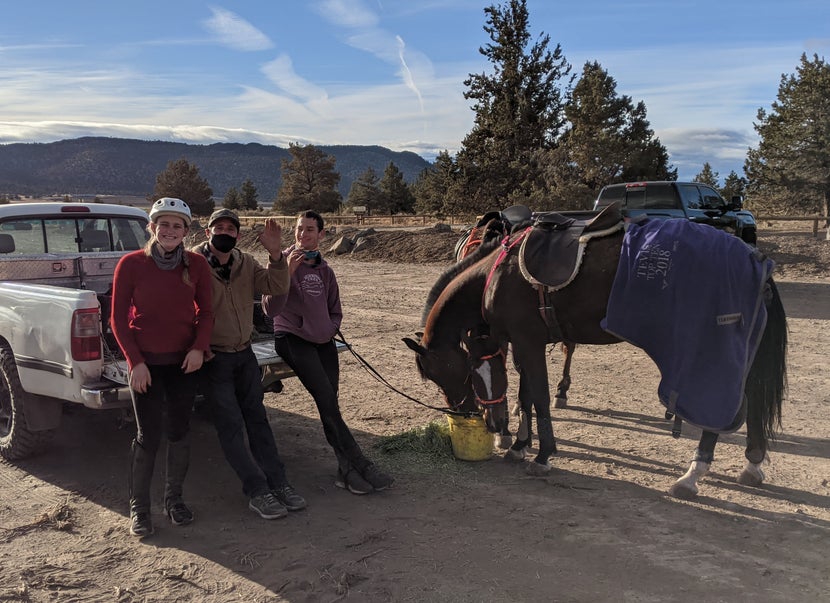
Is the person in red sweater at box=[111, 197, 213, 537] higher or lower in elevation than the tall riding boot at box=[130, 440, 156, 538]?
higher

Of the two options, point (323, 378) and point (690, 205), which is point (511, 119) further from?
point (323, 378)

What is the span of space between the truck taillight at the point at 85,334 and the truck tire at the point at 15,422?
3.15 ft

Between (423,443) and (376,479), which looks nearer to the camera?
(376,479)

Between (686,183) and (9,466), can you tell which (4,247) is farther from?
(686,183)

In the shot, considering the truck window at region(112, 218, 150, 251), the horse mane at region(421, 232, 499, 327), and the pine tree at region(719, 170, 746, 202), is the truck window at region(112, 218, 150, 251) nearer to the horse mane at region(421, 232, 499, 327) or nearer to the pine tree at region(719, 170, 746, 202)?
the horse mane at region(421, 232, 499, 327)

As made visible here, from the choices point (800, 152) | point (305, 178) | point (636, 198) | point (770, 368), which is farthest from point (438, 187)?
point (770, 368)

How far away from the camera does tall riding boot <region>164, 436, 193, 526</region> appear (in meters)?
3.65

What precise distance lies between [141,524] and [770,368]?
4.18m

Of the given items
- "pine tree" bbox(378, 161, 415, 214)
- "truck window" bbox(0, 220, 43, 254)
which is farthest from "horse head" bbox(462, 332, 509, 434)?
"pine tree" bbox(378, 161, 415, 214)

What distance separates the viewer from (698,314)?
3.74 meters

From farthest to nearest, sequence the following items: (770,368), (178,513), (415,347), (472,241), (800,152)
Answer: (800,152) < (472,241) < (415,347) < (770,368) < (178,513)

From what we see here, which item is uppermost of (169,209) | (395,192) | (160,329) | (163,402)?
(395,192)

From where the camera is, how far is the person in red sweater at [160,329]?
10.8ft

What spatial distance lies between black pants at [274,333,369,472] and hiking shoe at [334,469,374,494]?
4cm
